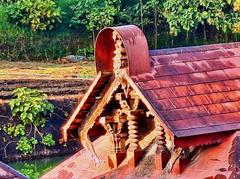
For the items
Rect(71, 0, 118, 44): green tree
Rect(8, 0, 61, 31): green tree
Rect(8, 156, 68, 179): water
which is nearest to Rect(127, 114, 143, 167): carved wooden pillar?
Rect(8, 156, 68, 179): water

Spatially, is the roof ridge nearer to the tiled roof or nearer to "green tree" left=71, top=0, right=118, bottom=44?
the tiled roof

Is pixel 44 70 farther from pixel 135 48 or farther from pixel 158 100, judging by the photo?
pixel 158 100

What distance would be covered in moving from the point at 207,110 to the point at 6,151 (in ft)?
56.8

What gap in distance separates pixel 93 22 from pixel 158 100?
2549cm

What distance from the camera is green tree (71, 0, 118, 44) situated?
1179 inches

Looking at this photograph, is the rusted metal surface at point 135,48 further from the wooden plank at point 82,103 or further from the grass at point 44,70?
the grass at point 44,70

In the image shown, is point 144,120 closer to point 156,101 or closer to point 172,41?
point 156,101

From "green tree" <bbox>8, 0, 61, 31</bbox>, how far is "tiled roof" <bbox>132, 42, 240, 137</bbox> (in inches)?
952

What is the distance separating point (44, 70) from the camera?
2725cm

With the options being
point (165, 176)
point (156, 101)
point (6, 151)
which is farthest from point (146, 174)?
point (6, 151)

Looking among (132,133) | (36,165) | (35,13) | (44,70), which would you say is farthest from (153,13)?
(132,133)

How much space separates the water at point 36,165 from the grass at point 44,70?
446cm

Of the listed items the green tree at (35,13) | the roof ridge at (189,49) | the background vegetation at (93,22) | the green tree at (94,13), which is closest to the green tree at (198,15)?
the background vegetation at (93,22)

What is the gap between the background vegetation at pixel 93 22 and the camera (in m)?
28.7
